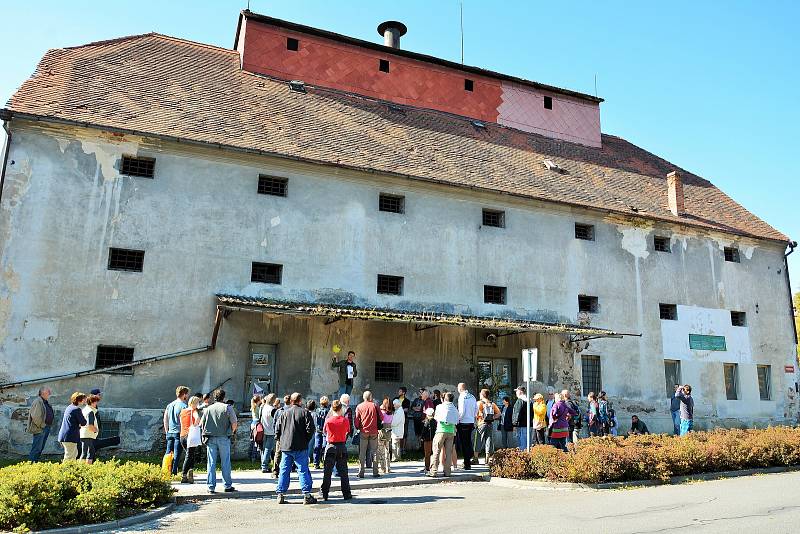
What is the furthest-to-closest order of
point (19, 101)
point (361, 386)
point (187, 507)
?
point (361, 386) < point (19, 101) < point (187, 507)

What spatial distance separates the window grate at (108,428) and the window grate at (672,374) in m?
18.1

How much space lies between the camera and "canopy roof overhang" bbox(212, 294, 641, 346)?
15977 mm

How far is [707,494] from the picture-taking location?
11.0 meters

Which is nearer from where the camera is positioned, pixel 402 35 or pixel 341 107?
pixel 341 107

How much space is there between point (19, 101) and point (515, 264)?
49.9 ft

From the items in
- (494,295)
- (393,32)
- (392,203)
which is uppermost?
(393,32)

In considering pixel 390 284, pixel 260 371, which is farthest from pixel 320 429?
pixel 390 284

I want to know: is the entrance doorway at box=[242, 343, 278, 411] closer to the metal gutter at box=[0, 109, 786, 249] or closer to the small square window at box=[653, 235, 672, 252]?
the metal gutter at box=[0, 109, 786, 249]

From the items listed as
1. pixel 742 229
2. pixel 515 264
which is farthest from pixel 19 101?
pixel 742 229

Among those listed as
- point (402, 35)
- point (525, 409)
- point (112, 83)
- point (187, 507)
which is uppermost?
point (402, 35)

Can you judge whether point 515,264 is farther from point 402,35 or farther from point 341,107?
point 402,35

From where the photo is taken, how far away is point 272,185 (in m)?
18.8

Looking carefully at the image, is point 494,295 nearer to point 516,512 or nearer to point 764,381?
point 516,512

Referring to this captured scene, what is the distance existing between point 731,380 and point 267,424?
18938 mm
